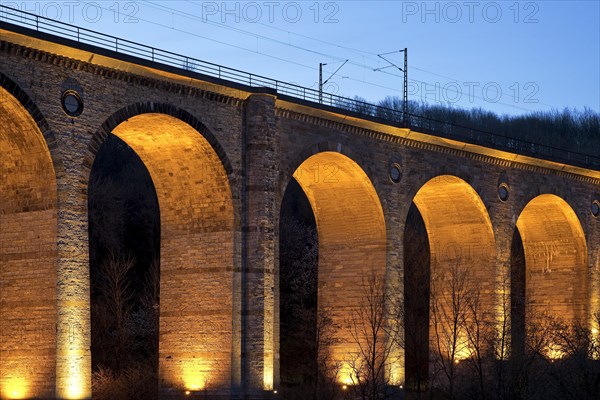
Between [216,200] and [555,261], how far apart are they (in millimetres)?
21419

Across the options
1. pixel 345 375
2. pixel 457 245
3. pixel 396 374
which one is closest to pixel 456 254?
pixel 457 245

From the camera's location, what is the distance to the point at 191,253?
34.9 m

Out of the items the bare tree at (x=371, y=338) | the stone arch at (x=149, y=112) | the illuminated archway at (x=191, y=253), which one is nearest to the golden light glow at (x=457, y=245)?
the bare tree at (x=371, y=338)

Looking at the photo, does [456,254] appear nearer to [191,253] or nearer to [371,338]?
[371,338]

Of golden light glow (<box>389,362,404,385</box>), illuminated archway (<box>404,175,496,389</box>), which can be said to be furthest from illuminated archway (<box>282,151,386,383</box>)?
illuminated archway (<box>404,175,496,389</box>)

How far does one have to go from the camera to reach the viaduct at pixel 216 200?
28.8m

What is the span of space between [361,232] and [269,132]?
7.06m

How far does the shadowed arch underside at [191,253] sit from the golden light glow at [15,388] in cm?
653

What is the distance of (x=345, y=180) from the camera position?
39656 mm

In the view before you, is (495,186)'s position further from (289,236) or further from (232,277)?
(289,236)

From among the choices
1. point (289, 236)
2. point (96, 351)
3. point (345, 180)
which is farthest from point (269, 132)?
point (289, 236)

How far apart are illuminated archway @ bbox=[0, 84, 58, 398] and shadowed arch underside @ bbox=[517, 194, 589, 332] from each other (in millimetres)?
25749

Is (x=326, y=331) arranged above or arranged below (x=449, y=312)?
below

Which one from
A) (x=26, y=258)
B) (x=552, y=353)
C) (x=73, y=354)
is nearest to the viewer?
(x=73, y=354)
